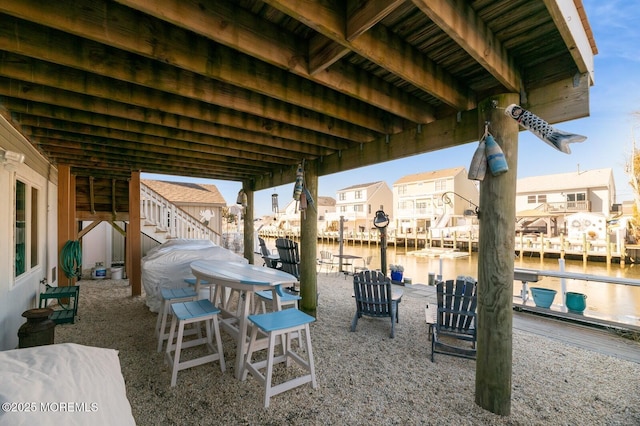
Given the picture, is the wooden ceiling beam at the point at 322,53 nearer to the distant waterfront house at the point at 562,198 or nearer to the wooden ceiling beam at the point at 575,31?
the wooden ceiling beam at the point at 575,31

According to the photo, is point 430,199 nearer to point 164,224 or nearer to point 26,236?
point 164,224

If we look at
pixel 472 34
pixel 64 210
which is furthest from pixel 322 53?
pixel 64 210

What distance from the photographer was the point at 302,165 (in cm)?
507

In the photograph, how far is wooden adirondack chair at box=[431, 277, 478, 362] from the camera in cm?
361

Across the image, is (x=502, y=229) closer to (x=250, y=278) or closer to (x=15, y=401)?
(x=250, y=278)

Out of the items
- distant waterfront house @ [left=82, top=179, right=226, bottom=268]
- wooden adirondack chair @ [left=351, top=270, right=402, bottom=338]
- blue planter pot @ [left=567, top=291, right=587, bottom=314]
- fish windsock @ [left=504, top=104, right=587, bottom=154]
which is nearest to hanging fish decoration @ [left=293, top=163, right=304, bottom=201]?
wooden adirondack chair @ [left=351, top=270, right=402, bottom=338]

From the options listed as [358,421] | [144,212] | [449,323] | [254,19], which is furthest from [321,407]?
[144,212]

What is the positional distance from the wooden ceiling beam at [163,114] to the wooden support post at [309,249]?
96 centimetres

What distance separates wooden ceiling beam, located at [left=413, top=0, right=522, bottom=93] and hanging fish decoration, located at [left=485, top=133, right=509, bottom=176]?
487 mm

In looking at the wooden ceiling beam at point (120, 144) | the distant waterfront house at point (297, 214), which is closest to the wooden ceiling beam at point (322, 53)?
the wooden ceiling beam at point (120, 144)

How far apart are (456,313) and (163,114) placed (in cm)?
440

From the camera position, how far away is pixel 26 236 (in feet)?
13.3

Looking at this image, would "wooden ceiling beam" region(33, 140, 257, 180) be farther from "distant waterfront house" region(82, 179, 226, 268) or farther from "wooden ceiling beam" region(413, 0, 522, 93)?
"wooden ceiling beam" region(413, 0, 522, 93)

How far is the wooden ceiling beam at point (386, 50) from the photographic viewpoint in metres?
1.56
